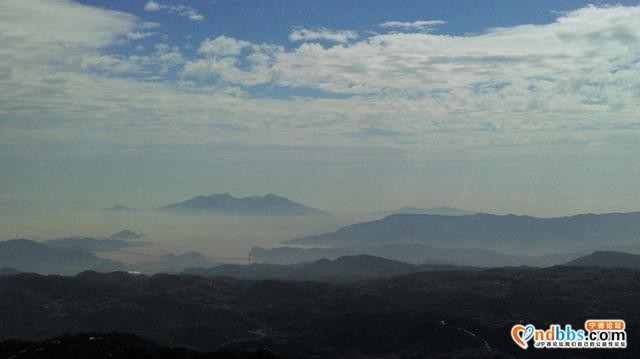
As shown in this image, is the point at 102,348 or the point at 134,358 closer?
the point at 134,358

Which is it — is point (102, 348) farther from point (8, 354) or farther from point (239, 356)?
point (239, 356)

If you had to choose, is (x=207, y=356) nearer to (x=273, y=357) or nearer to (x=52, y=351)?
(x=273, y=357)

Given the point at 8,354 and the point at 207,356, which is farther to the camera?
the point at 8,354

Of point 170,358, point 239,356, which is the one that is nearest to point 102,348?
point 170,358

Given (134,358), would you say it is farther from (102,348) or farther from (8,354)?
(8,354)

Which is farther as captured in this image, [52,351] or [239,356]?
[52,351]

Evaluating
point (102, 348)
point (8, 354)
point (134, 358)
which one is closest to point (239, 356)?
point (134, 358)

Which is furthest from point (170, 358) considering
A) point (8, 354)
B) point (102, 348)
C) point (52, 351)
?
point (8, 354)

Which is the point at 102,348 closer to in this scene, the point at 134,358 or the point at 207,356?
the point at 134,358
